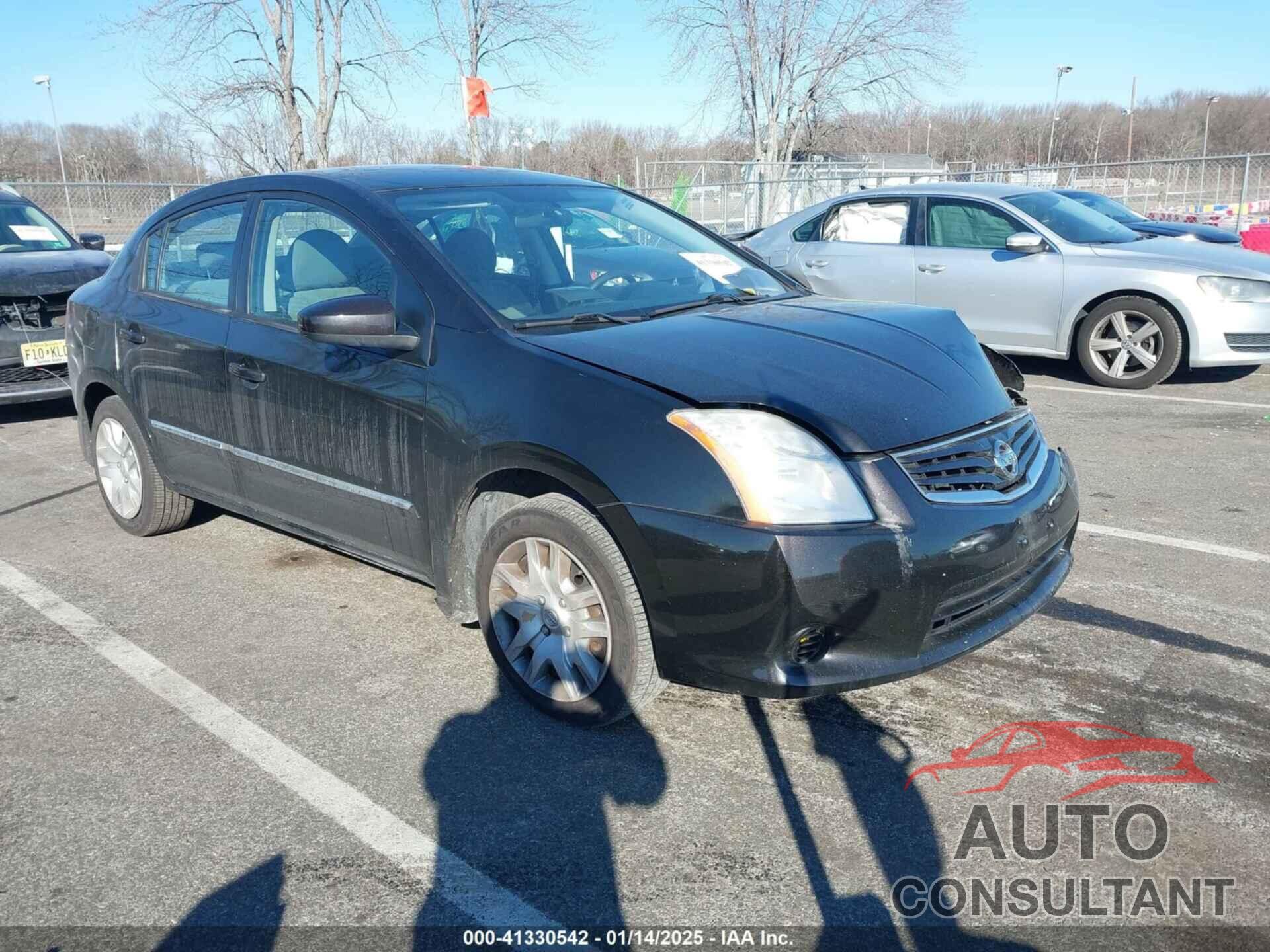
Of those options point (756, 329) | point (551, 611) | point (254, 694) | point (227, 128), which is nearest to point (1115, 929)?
point (551, 611)

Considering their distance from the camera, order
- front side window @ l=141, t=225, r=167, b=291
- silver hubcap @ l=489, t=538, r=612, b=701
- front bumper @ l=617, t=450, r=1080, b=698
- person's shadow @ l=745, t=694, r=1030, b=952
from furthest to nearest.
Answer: front side window @ l=141, t=225, r=167, b=291 → silver hubcap @ l=489, t=538, r=612, b=701 → front bumper @ l=617, t=450, r=1080, b=698 → person's shadow @ l=745, t=694, r=1030, b=952

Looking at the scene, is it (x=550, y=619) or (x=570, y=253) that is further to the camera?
(x=570, y=253)

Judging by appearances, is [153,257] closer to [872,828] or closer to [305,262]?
[305,262]

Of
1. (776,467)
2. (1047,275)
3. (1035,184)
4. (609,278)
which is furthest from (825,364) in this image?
(1035,184)

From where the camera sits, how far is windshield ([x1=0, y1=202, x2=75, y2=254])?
340 inches

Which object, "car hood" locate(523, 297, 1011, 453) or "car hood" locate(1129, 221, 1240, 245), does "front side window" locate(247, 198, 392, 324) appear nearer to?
"car hood" locate(523, 297, 1011, 453)

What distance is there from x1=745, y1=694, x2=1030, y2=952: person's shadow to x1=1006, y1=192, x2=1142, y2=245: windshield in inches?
→ 256

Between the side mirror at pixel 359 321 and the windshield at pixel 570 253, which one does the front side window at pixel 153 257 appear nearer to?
the windshield at pixel 570 253

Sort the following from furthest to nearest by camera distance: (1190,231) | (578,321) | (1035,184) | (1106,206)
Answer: (1035,184) → (1106,206) → (1190,231) → (578,321)

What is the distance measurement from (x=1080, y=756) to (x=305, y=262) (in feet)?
10.2

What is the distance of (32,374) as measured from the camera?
7.48m

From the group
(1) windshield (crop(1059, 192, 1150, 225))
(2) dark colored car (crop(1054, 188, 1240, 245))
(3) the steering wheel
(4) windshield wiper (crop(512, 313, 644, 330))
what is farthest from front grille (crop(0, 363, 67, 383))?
(1) windshield (crop(1059, 192, 1150, 225))

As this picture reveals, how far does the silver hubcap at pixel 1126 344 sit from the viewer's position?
27.3 ft

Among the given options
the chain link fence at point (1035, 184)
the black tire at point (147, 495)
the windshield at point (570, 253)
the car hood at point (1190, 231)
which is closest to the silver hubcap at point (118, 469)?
the black tire at point (147, 495)
